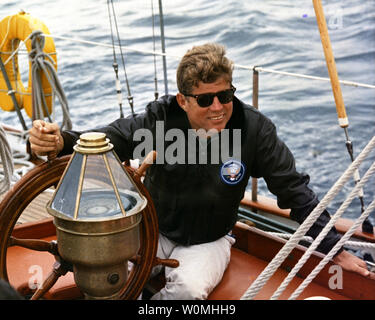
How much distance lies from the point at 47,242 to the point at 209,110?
66 centimetres

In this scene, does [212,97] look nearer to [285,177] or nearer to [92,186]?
[285,177]

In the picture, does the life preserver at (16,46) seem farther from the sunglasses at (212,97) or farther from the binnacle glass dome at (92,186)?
the binnacle glass dome at (92,186)

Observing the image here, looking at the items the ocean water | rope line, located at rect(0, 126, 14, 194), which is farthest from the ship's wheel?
the ocean water

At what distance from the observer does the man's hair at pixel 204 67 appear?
1.73 meters

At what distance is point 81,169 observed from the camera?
1137mm

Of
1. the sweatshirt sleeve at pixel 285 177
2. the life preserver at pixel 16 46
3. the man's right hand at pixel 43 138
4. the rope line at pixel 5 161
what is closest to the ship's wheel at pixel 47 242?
the man's right hand at pixel 43 138

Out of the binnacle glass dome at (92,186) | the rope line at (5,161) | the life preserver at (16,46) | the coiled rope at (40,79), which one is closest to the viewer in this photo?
the binnacle glass dome at (92,186)

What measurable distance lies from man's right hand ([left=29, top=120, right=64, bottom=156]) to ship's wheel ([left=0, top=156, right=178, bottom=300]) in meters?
0.04

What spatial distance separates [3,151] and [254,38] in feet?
23.1

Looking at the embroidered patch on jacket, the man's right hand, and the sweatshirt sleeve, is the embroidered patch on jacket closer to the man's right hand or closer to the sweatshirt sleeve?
the sweatshirt sleeve

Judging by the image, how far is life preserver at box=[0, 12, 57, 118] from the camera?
4.00 m

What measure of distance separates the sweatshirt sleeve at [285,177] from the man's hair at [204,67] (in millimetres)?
271

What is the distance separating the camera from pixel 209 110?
1.76 metres
